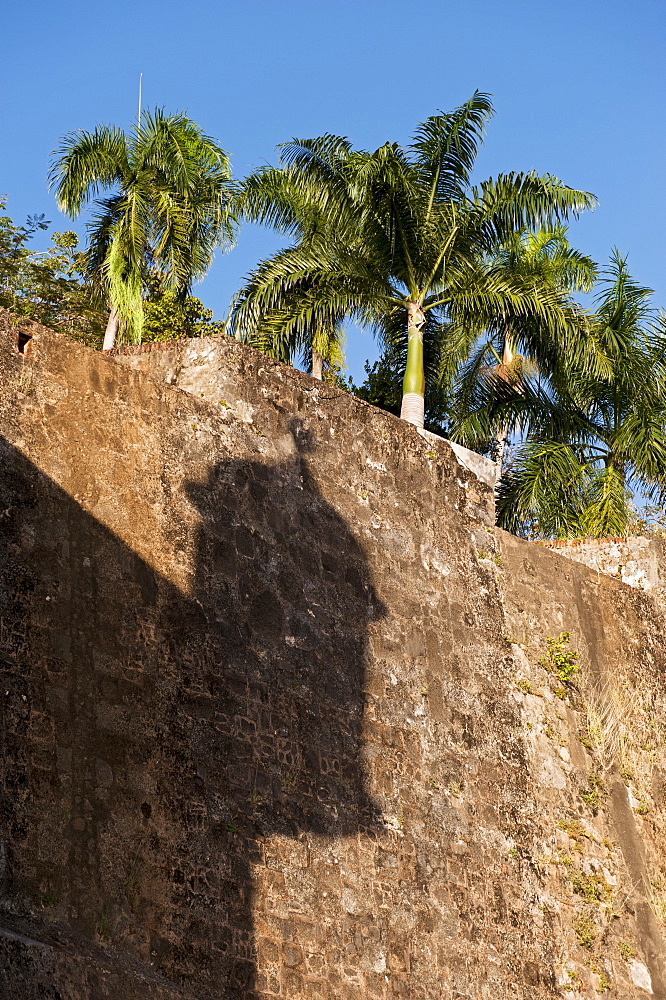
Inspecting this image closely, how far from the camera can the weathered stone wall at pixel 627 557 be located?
45.2ft

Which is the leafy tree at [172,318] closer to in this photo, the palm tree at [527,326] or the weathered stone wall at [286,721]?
the palm tree at [527,326]

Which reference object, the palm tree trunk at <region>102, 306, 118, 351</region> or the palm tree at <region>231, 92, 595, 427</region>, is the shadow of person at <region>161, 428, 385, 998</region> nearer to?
the palm tree at <region>231, 92, 595, 427</region>

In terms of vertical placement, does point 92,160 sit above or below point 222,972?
above

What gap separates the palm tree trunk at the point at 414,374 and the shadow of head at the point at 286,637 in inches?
201

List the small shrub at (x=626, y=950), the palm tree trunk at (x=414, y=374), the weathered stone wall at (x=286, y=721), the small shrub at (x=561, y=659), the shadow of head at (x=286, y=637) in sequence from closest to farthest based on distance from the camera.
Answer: the weathered stone wall at (x=286, y=721) → the shadow of head at (x=286, y=637) → the small shrub at (x=626, y=950) → the small shrub at (x=561, y=659) → the palm tree trunk at (x=414, y=374)

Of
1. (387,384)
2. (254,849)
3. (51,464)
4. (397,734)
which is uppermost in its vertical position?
(387,384)

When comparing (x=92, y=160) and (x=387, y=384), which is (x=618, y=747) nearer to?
(x=387, y=384)

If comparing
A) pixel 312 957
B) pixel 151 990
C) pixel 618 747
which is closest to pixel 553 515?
pixel 618 747

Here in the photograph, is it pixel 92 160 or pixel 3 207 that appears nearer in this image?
pixel 92 160

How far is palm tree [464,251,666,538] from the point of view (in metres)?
16.8

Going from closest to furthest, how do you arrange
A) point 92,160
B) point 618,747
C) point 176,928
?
point 176,928, point 618,747, point 92,160

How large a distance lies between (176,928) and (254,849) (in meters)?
0.85

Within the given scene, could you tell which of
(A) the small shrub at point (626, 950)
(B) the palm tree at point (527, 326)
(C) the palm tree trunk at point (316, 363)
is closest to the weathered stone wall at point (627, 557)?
(B) the palm tree at point (527, 326)

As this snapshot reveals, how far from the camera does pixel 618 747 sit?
1227cm
